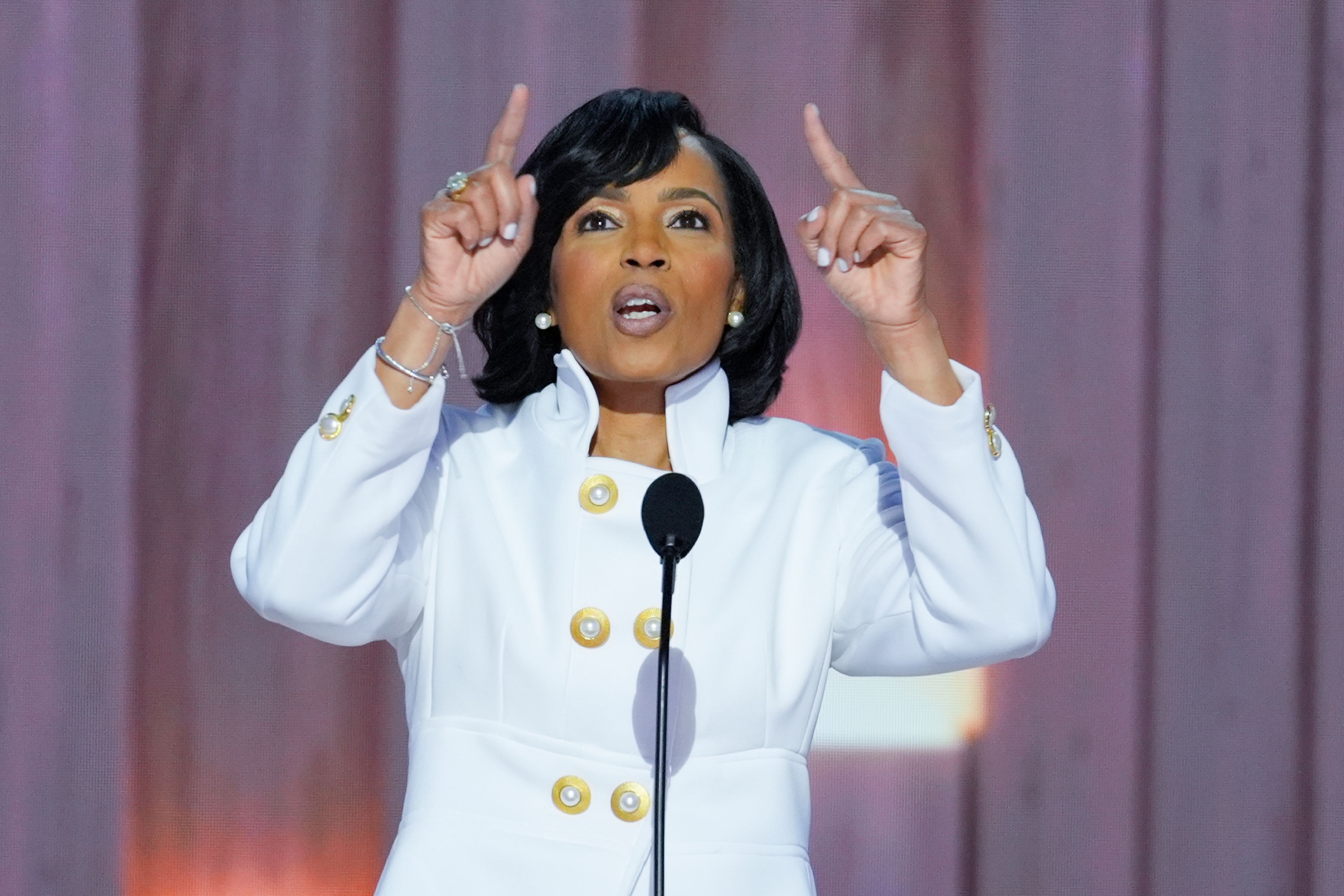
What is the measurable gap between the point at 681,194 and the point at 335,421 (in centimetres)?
38

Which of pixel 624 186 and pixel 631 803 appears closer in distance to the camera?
pixel 631 803

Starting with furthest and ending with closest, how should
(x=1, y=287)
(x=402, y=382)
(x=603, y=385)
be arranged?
1. (x=1, y=287)
2. (x=603, y=385)
3. (x=402, y=382)

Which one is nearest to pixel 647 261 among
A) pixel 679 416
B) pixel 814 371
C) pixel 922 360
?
pixel 679 416

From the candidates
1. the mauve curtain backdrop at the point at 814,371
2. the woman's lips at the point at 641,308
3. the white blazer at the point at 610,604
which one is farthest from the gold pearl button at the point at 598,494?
the mauve curtain backdrop at the point at 814,371

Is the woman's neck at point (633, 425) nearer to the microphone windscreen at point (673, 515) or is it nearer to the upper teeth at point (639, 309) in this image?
the upper teeth at point (639, 309)

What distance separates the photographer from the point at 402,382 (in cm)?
120

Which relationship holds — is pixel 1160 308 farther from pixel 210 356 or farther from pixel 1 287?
pixel 1 287

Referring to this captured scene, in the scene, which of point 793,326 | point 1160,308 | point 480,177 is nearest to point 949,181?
point 1160,308

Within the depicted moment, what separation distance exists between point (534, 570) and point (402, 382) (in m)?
0.20

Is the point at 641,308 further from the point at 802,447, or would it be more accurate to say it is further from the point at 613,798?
the point at 613,798

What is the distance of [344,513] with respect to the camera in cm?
119

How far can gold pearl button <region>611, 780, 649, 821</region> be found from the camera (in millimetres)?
1191

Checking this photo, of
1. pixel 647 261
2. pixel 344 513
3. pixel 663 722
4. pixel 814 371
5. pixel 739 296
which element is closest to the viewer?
pixel 663 722

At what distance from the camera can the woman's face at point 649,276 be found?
130 cm
